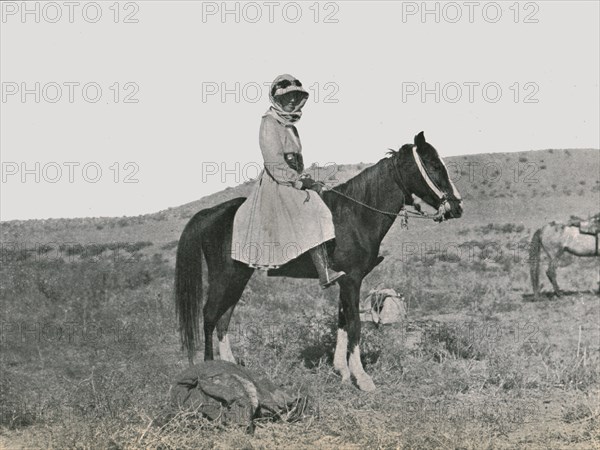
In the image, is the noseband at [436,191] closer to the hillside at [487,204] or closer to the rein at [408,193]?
the rein at [408,193]

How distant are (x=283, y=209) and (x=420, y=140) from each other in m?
1.70

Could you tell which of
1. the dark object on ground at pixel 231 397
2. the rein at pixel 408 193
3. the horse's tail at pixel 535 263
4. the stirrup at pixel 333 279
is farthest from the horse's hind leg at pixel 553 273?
the dark object on ground at pixel 231 397

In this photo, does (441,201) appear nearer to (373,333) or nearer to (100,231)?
(373,333)

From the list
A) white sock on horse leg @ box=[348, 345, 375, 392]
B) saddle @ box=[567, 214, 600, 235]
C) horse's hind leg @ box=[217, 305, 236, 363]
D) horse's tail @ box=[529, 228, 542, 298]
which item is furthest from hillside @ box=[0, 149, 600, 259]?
white sock on horse leg @ box=[348, 345, 375, 392]

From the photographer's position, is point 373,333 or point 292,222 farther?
point 373,333

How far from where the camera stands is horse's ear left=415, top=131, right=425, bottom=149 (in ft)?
25.2

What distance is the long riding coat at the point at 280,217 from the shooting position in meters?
7.62

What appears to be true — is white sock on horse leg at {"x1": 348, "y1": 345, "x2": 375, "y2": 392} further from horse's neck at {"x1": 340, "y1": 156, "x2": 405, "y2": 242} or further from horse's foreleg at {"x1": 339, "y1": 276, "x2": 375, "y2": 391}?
horse's neck at {"x1": 340, "y1": 156, "x2": 405, "y2": 242}

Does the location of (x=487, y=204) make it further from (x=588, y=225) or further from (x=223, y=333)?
(x=223, y=333)

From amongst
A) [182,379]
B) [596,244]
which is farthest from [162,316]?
[596,244]

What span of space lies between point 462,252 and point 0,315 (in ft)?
68.2

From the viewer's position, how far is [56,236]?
4431cm

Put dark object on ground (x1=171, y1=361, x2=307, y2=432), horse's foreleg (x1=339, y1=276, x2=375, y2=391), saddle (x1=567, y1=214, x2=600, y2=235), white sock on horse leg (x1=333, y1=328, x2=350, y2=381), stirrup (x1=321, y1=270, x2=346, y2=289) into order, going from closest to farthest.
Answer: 1. dark object on ground (x1=171, y1=361, x2=307, y2=432)
2. stirrup (x1=321, y1=270, x2=346, y2=289)
3. horse's foreleg (x1=339, y1=276, x2=375, y2=391)
4. white sock on horse leg (x1=333, y1=328, x2=350, y2=381)
5. saddle (x1=567, y1=214, x2=600, y2=235)

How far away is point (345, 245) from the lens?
7922 millimetres
